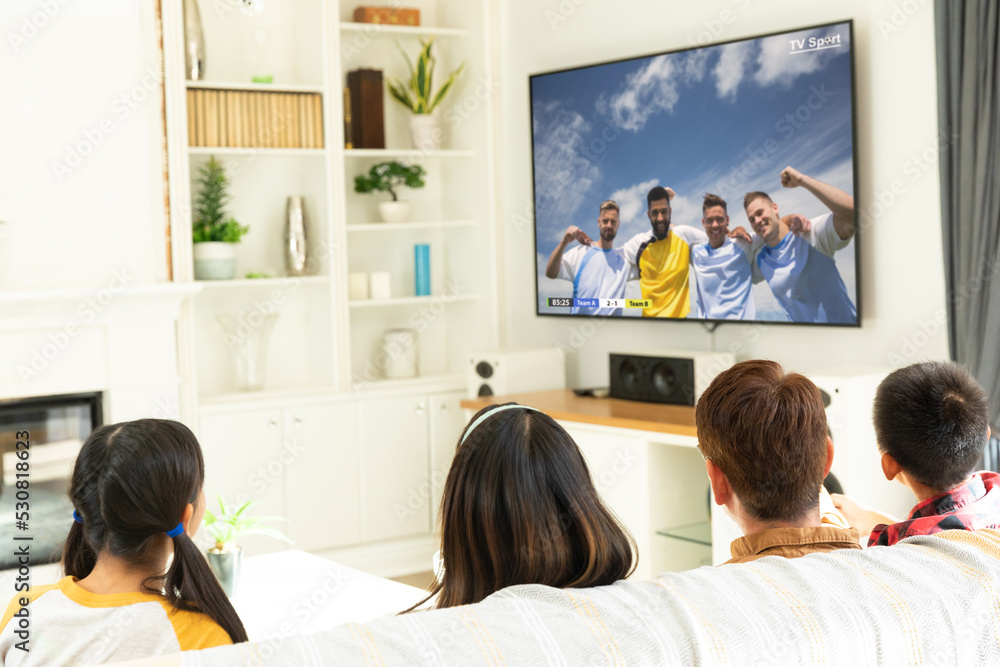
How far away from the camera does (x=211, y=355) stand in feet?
15.0

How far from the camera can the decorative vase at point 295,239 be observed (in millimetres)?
4457

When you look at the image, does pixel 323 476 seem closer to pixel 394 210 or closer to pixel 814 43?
pixel 394 210

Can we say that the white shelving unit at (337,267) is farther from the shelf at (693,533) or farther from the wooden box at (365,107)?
the shelf at (693,533)

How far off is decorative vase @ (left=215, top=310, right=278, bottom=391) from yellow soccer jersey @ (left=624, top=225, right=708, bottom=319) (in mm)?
1638

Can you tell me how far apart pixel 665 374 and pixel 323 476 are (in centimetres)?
152

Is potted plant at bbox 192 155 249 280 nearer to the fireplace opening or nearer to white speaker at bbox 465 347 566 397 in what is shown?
the fireplace opening

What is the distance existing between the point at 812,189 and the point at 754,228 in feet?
0.83

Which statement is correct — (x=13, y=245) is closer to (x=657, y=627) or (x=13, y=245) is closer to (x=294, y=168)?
(x=294, y=168)

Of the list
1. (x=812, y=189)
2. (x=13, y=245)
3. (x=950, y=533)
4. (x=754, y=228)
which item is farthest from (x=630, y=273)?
A: (x=950, y=533)

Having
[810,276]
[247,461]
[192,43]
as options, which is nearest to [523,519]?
[810,276]

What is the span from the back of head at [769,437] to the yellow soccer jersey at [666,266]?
7.63 feet

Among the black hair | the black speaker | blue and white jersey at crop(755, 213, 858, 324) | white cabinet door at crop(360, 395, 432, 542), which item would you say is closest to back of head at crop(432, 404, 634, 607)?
blue and white jersey at crop(755, 213, 858, 324)

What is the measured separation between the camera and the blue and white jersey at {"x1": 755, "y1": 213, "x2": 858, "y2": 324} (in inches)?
131

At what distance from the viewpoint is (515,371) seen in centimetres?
433
